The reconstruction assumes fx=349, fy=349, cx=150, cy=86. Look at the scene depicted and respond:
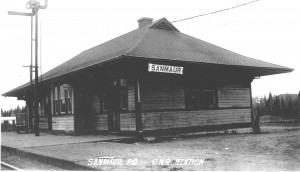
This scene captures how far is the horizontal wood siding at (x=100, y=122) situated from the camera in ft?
53.1

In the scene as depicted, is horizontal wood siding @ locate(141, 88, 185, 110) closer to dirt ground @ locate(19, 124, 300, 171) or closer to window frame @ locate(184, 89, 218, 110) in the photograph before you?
window frame @ locate(184, 89, 218, 110)

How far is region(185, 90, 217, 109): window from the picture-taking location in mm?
15234

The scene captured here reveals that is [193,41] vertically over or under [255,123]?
over

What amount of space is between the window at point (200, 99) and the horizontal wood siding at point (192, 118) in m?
0.27

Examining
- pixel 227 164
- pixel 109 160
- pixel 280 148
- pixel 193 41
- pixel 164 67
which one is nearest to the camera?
pixel 227 164

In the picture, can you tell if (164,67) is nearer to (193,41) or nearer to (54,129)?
(193,41)

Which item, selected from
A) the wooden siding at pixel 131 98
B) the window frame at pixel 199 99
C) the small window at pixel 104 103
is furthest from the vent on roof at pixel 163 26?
the wooden siding at pixel 131 98

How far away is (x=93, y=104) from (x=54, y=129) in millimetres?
3522

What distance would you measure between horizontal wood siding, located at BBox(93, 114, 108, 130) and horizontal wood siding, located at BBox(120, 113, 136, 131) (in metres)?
1.62

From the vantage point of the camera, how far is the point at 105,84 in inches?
628

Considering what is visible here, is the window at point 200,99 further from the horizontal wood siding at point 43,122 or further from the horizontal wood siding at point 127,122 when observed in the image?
the horizontal wood siding at point 43,122

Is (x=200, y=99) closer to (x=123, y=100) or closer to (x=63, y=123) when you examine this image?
(x=123, y=100)

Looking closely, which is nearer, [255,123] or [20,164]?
[20,164]

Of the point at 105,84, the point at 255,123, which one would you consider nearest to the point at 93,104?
the point at 105,84
